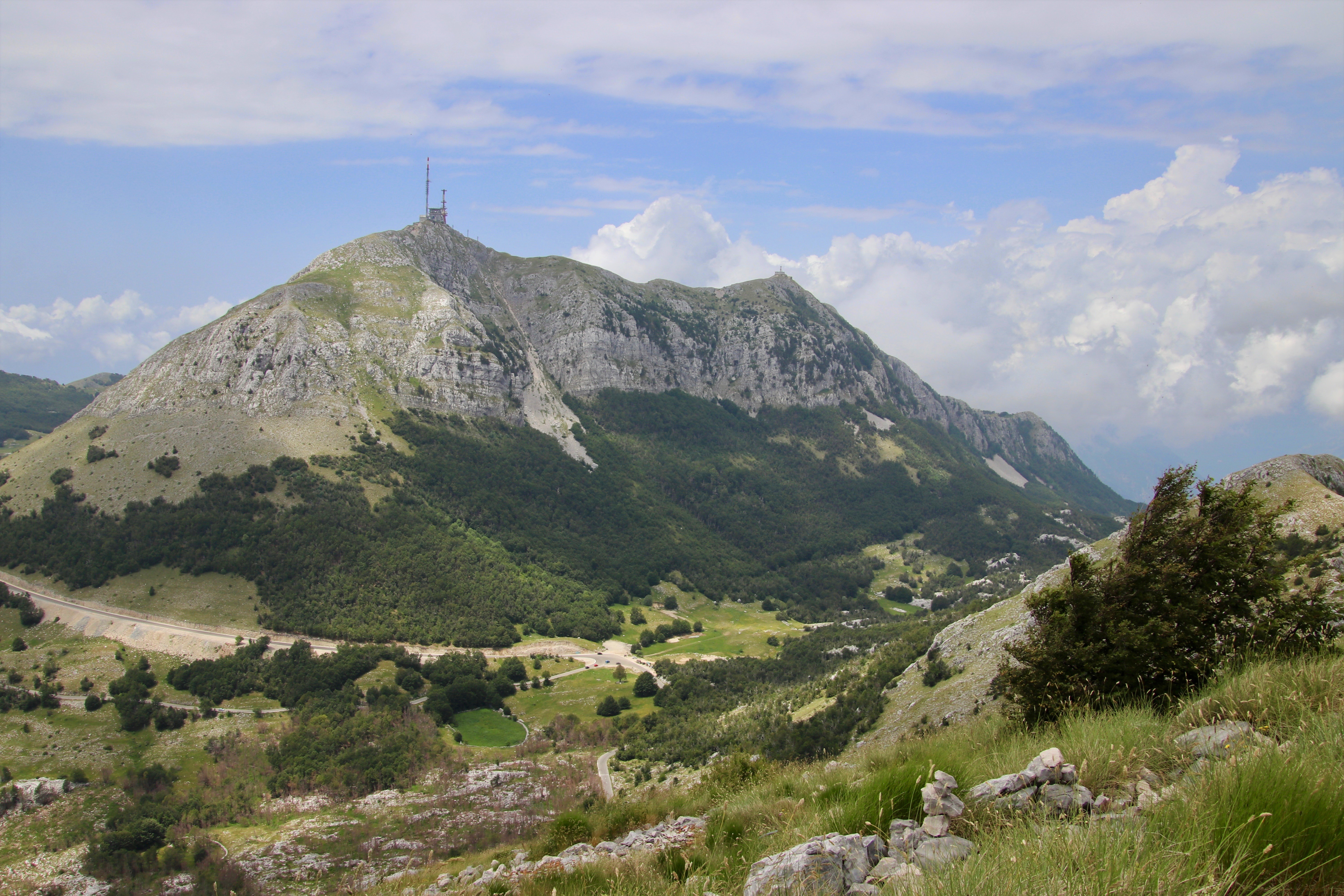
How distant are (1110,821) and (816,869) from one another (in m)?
3.18

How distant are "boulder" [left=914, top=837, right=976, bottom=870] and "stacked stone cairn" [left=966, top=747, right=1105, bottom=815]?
720 millimetres

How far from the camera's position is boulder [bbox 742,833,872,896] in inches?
285

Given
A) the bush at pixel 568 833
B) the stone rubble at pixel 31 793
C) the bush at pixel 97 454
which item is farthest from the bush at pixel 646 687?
the bush at pixel 97 454

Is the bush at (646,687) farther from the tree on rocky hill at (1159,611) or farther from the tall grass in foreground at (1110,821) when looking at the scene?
the tree on rocky hill at (1159,611)

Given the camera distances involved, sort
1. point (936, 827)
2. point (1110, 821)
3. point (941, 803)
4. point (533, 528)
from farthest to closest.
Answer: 1. point (533, 528)
2. point (941, 803)
3. point (936, 827)
4. point (1110, 821)

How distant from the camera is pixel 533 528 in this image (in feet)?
419

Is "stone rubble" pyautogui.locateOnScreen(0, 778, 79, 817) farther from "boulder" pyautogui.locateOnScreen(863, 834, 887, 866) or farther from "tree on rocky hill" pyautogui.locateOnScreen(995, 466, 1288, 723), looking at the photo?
"tree on rocky hill" pyautogui.locateOnScreen(995, 466, 1288, 723)

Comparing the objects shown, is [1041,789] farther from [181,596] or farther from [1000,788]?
[181,596]

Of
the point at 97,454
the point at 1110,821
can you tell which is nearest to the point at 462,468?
the point at 97,454

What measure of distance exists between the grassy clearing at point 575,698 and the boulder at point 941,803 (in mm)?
69001

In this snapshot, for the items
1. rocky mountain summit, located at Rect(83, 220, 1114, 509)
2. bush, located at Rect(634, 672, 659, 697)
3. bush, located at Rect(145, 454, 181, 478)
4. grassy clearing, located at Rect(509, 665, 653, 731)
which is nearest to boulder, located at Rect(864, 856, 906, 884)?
grassy clearing, located at Rect(509, 665, 653, 731)

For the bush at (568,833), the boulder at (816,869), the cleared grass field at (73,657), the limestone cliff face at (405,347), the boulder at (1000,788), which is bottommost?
the cleared grass field at (73,657)

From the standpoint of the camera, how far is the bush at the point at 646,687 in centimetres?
7862

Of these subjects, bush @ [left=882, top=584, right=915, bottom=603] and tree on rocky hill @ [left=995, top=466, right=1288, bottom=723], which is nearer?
tree on rocky hill @ [left=995, top=466, right=1288, bottom=723]
